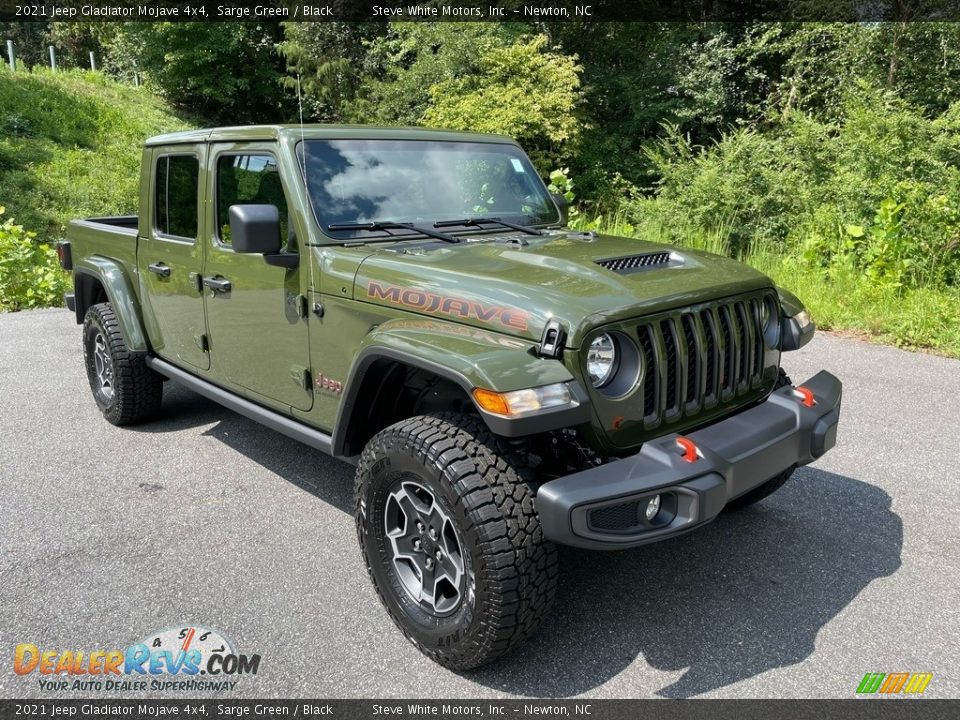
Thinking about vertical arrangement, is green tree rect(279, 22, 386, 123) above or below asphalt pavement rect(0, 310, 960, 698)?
above

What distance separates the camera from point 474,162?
3.98 meters

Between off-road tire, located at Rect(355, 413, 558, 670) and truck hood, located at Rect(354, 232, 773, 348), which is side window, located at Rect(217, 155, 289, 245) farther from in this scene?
off-road tire, located at Rect(355, 413, 558, 670)

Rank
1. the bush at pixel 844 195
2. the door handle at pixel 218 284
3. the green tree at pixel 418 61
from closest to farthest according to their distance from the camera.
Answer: the door handle at pixel 218 284 → the bush at pixel 844 195 → the green tree at pixel 418 61

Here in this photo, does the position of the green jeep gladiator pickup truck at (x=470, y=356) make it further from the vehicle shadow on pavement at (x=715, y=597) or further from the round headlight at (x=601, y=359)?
the vehicle shadow on pavement at (x=715, y=597)

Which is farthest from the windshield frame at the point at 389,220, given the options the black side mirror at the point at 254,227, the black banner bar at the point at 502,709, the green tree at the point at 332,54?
the green tree at the point at 332,54

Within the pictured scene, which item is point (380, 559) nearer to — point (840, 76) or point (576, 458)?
point (576, 458)

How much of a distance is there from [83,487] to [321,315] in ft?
6.53

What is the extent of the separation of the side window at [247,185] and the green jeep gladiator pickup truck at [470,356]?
0.01 meters

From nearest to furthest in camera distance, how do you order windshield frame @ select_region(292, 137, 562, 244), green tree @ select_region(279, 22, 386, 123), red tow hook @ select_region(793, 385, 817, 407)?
red tow hook @ select_region(793, 385, 817, 407) < windshield frame @ select_region(292, 137, 562, 244) < green tree @ select_region(279, 22, 386, 123)

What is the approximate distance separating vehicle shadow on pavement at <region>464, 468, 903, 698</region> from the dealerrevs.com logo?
0.91m

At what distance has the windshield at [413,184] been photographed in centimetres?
342

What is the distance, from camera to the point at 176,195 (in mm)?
4293

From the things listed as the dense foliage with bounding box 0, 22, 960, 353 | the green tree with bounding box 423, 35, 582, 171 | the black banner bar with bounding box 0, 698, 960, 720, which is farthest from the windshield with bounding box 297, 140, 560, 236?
the green tree with bounding box 423, 35, 582, 171

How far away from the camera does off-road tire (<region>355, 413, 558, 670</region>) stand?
2.38 m
